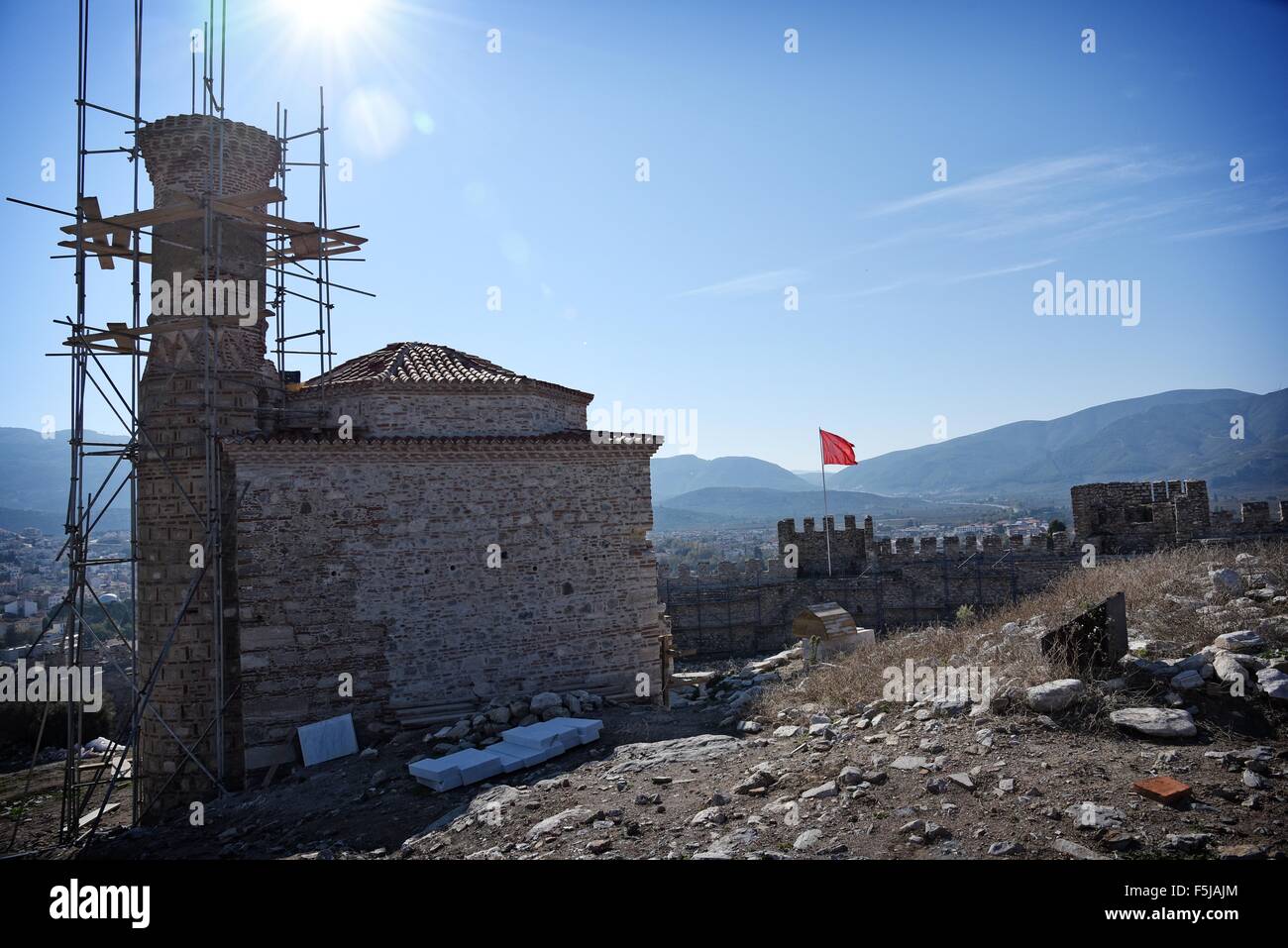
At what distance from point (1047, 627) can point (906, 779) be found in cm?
459

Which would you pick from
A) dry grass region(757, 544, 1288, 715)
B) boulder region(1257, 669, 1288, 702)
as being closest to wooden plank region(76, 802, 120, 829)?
dry grass region(757, 544, 1288, 715)

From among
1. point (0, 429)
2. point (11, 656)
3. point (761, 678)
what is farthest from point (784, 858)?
point (0, 429)

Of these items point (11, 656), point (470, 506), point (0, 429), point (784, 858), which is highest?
point (0, 429)

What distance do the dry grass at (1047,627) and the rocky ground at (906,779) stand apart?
0.06m

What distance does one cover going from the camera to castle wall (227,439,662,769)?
38.0 feet

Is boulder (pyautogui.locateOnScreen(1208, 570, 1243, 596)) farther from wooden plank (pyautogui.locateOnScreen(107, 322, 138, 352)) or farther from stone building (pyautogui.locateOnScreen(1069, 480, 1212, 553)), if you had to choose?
wooden plank (pyautogui.locateOnScreen(107, 322, 138, 352))

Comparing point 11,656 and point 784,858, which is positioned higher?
point 784,858

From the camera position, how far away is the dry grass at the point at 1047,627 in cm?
844

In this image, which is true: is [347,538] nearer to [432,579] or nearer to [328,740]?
[432,579]

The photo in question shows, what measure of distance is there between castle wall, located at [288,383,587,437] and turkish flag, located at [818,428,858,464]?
46.3 ft
